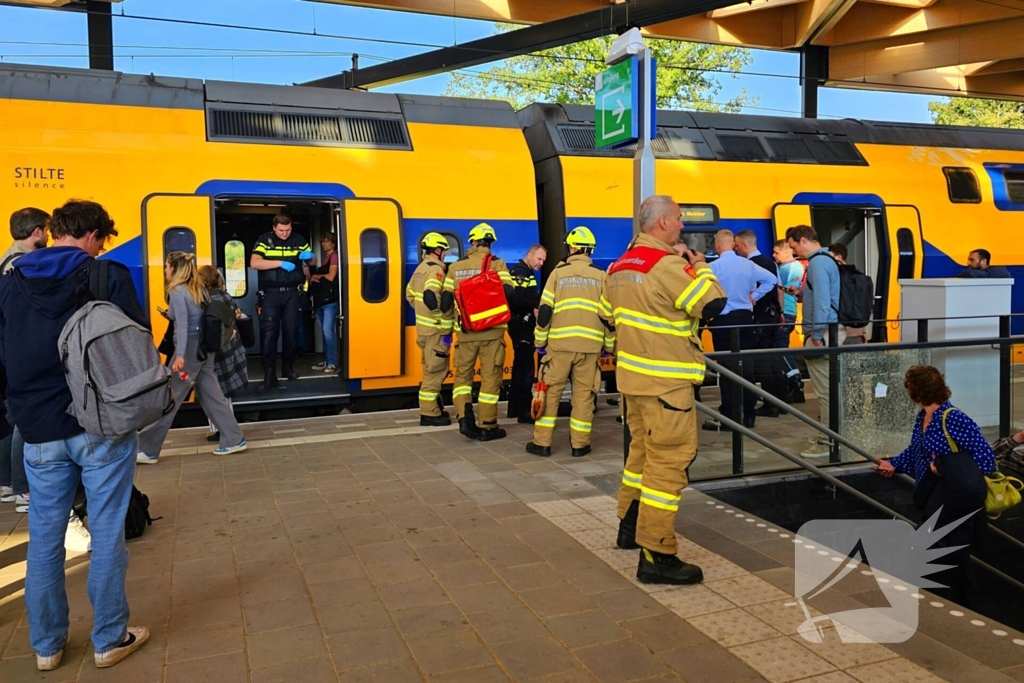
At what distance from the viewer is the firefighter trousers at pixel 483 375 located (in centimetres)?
791

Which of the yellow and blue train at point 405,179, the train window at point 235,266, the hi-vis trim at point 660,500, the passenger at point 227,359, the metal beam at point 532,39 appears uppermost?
the metal beam at point 532,39

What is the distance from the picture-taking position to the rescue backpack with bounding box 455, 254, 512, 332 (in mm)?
7781

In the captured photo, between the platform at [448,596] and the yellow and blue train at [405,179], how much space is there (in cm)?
285

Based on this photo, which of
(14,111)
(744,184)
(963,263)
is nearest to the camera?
(14,111)

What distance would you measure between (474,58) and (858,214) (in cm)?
876

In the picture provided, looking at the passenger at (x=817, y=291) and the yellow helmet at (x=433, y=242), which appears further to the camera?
the yellow helmet at (x=433, y=242)

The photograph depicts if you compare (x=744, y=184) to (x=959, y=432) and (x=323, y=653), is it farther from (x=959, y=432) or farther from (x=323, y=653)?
(x=323, y=653)

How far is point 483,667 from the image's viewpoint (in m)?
3.47

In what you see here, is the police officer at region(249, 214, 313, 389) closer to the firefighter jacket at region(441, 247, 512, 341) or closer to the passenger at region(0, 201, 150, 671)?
the firefighter jacket at region(441, 247, 512, 341)

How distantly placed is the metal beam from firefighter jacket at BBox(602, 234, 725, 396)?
1009cm

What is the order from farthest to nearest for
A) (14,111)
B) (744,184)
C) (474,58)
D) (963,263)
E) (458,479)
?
(474,58) → (963,263) → (744,184) → (14,111) → (458,479)

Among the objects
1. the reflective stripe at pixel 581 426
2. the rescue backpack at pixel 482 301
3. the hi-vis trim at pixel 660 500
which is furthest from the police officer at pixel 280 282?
the hi-vis trim at pixel 660 500

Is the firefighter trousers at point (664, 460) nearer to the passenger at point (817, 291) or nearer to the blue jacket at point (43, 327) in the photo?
the blue jacket at point (43, 327)

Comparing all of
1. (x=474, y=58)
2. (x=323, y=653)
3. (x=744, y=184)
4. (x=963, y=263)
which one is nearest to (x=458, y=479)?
(x=323, y=653)
